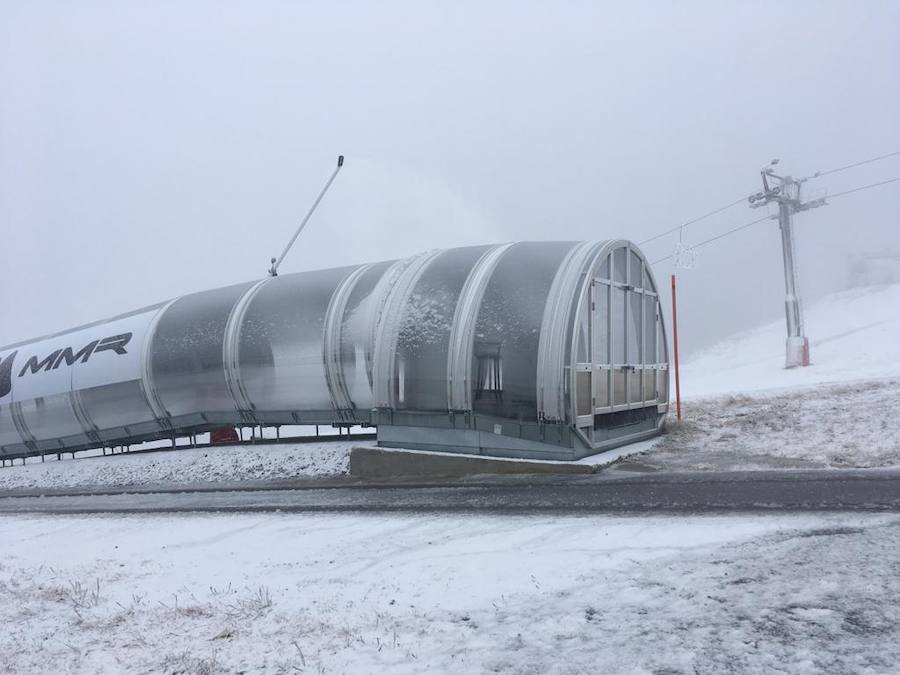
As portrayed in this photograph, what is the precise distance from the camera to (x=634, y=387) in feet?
43.5

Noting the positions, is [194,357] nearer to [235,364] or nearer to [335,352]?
[235,364]

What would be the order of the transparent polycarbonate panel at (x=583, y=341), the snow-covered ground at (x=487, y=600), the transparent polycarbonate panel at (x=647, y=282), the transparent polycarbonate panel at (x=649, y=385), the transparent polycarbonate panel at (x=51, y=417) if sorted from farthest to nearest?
the transparent polycarbonate panel at (x=51, y=417) < the transparent polycarbonate panel at (x=647, y=282) < the transparent polycarbonate panel at (x=649, y=385) < the transparent polycarbonate panel at (x=583, y=341) < the snow-covered ground at (x=487, y=600)

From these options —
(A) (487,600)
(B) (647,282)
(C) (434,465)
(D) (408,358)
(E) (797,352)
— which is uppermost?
(B) (647,282)

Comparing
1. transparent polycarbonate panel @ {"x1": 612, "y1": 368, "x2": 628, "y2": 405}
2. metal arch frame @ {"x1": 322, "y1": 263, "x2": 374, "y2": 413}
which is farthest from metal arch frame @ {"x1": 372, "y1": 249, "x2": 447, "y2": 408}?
transparent polycarbonate panel @ {"x1": 612, "y1": 368, "x2": 628, "y2": 405}

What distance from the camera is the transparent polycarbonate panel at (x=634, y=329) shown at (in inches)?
523

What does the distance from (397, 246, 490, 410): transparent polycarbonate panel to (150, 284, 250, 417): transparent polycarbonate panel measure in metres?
5.06

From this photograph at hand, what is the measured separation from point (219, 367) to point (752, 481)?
420 inches

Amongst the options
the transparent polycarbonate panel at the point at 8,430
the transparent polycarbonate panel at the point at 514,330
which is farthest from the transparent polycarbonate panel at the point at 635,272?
the transparent polycarbonate panel at the point at 8,430

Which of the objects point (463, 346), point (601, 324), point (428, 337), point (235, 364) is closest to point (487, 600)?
point (463, 346)

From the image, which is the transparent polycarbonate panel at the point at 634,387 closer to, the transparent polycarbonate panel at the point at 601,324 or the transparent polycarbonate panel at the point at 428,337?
the transparent polycarbonate panel at the point at 601,324

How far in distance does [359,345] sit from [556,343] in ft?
13.6

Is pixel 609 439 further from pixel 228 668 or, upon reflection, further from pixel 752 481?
pixel 228 668

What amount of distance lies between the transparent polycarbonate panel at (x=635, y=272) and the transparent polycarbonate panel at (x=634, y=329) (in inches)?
8.0

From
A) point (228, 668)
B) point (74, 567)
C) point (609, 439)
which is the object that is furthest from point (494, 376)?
point (228, 668)
